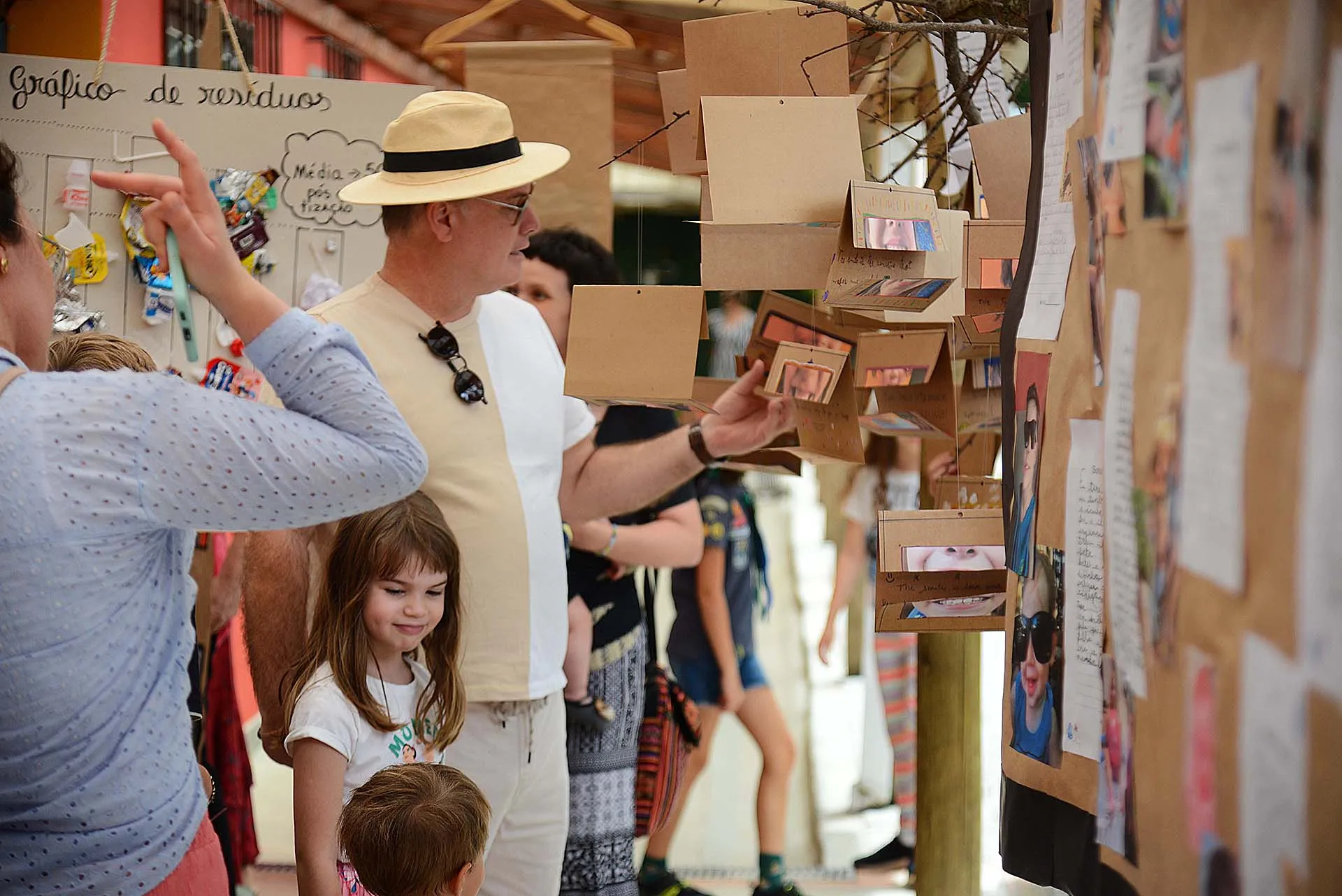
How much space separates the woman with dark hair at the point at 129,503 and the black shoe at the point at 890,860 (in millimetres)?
3348

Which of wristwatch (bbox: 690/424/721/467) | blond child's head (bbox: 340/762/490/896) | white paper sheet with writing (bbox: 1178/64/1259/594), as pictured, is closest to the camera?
white paper sheet with writing (bbox: 1178/64/1259/594)

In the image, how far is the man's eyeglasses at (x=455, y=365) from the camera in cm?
225

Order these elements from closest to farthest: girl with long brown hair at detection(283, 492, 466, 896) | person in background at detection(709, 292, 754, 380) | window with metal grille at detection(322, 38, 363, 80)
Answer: girl with long brown hair at detection(283, 492, 466, 896), window with metal grille at detection(322, 38, 363, 80), person in background at detection(709, 292, 754, 380)

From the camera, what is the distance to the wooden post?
277cm

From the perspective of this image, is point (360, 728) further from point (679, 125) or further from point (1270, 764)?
point (1270, 764)

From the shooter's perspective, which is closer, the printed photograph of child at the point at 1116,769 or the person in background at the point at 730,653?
the printed photograph of child at the point at 1116,769

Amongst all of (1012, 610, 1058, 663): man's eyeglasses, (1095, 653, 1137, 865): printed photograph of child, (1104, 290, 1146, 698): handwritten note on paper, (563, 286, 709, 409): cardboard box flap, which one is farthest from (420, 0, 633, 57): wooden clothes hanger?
(1095, 653, 1137, 865): printed photograph of child

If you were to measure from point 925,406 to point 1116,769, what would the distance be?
116 cm

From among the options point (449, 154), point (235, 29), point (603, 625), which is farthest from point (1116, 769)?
point (235, 29)

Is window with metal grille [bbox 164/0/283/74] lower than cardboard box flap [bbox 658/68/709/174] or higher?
higher

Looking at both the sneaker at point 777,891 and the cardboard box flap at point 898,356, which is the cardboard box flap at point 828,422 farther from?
the sneaker at point 777,891

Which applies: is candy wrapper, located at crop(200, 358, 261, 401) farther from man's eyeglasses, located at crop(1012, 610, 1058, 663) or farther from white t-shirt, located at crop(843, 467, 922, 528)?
white t-shirt, located at crop(843, 467, 922, 528)

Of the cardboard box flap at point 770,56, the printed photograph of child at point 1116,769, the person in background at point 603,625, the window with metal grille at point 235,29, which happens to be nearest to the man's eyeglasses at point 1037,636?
the printed photograph of child at point 1116,769

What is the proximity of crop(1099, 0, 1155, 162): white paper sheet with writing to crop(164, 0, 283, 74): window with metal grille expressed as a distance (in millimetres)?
3736
